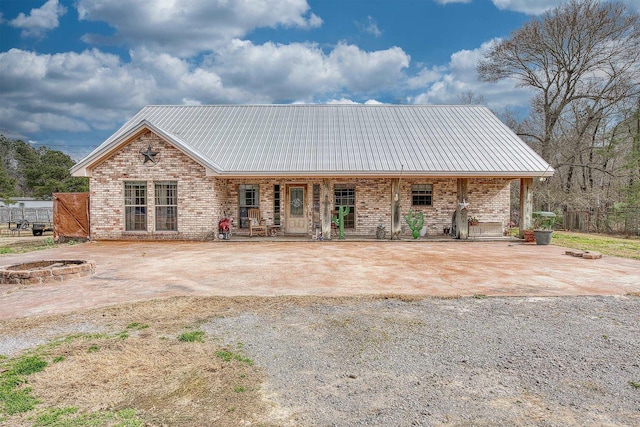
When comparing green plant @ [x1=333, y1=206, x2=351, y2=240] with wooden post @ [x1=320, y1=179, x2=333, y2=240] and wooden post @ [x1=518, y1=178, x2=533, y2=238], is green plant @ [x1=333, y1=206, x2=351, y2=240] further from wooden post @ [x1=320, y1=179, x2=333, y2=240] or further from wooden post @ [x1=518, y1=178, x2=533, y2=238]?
wooden post @ [x1=518, y1=178, x2=533, y2=238]

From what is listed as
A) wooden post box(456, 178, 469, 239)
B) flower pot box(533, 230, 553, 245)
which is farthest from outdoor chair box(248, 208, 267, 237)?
flower pot box(533, 230, 553, 245)

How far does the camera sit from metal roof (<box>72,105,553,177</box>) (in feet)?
49.3

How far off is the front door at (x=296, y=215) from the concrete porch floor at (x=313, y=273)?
254 cm

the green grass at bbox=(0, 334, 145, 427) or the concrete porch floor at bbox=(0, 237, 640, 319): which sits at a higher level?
the green grass at bbox=(0, 334, 145, 427)

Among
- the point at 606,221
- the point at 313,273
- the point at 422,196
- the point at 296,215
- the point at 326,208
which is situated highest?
the point at 422,196

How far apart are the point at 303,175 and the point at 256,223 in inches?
121

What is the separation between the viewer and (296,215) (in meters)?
16.7

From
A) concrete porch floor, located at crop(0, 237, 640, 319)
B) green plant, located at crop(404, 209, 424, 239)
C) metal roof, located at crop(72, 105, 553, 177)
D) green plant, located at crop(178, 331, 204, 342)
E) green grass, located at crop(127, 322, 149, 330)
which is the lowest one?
concrete porch floor, located at crop(0, 237, 640, 319)

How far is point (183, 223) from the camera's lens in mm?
15258

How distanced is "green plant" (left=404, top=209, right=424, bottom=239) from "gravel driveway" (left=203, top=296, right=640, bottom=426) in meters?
9.18

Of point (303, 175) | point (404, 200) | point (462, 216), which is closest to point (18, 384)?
point (303, 175)

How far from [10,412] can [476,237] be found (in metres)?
15.2

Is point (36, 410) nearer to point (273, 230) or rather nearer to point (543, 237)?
point (273, 230)

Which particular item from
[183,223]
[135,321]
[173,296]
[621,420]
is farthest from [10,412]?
[183,223]
